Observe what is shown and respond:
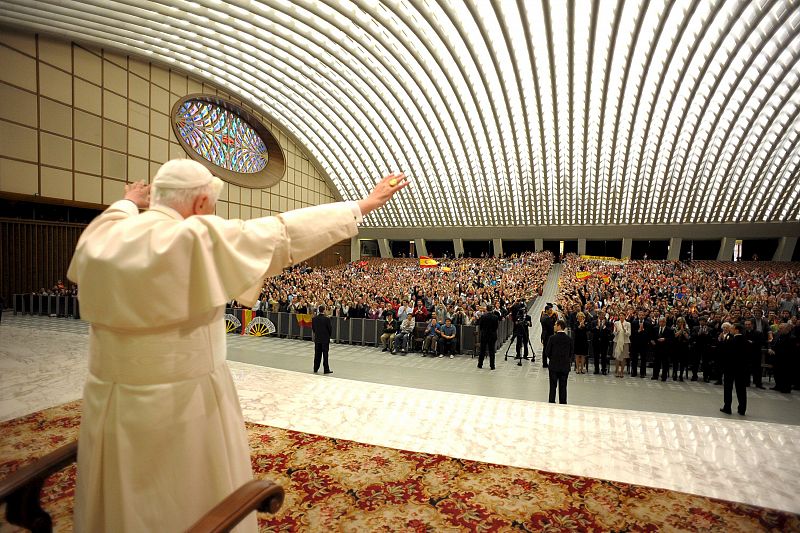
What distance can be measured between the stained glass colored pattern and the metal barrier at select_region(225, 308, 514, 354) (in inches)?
757

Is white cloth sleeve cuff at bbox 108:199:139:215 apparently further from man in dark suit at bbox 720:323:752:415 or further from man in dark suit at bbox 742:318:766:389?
man in dark suit at bbox 742:318:766:389

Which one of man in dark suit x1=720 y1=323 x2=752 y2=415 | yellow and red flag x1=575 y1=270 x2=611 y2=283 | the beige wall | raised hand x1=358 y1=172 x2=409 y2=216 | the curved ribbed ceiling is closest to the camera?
raised hand x1=358 y1=172 x2=409 y2=216

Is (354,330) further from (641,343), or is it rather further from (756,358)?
(756,358)

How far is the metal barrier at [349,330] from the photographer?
39.7 feet

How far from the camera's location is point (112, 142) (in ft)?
75.0

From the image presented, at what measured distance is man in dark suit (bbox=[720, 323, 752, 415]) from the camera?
22.8ft

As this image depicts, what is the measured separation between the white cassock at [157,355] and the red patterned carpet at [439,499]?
1.52 meters

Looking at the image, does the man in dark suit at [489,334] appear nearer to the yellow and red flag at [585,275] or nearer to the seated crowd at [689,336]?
the seated crowd at [689,336]

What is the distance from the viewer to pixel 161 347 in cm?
154

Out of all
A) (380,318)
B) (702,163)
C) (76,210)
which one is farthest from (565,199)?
(76,210)

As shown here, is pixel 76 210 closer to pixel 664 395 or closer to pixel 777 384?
pixel 664 395

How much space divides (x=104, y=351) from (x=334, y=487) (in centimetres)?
233

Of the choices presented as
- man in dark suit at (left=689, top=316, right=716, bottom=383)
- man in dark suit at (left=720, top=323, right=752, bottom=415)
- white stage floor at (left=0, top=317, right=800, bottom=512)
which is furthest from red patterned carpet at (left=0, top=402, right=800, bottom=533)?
man in dark suit at (left=689, top=316, right=716, bottom=383)

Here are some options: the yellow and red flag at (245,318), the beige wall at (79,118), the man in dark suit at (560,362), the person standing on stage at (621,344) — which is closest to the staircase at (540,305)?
the person standing on stage at (621,344)
